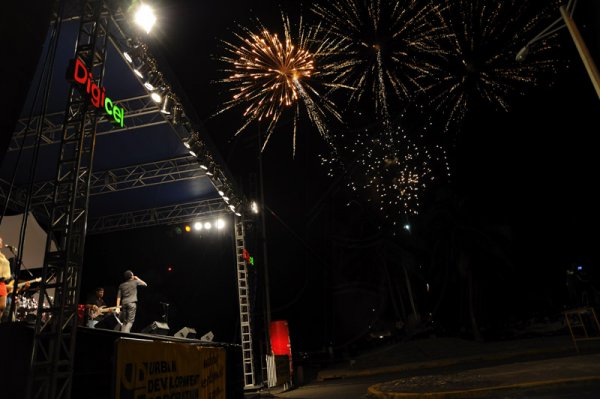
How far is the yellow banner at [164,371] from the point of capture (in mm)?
4113

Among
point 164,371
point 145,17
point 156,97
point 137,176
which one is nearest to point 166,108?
point 156,97

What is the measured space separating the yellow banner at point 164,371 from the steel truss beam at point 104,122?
6552 mm

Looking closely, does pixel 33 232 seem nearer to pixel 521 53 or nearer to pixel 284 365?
pixel 284 365

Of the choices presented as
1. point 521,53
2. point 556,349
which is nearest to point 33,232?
point 521,53

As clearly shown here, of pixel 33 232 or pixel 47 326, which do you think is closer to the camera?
pixel 47 326

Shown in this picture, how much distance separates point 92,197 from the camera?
14750 mm

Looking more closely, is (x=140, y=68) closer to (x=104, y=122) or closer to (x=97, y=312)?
(x=104, y=122)

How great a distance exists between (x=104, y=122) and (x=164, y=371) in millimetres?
8246

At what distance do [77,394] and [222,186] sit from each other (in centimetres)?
885

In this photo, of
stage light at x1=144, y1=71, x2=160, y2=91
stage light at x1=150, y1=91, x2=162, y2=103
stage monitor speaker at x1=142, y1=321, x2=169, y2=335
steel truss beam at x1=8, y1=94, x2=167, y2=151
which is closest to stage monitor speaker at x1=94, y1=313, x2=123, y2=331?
stage monitor speaker at x1=142, y1=321, x2=169, y2=335

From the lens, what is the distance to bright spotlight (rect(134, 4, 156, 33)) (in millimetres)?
7922

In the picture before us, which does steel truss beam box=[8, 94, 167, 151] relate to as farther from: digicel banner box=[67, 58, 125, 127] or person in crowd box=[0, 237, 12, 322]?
person in crowd box=[0, 237, 12, 322]

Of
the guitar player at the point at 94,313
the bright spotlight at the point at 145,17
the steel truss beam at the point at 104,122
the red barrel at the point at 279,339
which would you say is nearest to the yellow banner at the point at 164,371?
the guitar player at the point at 94,313

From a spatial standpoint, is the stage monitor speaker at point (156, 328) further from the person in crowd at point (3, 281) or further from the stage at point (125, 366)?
the stage at point (125, 366)
